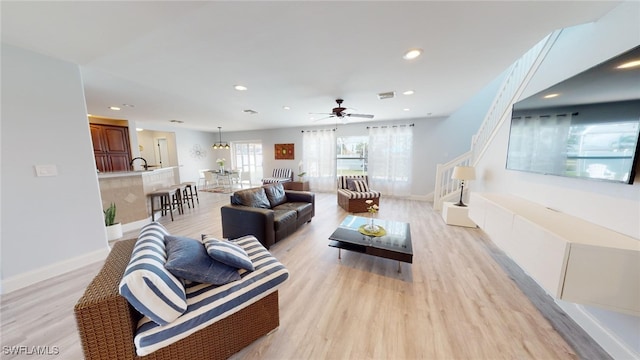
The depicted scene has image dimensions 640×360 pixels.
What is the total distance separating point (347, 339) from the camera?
1.45 meters

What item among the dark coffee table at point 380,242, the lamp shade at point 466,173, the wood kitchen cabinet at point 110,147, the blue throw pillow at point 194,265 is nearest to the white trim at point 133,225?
the wood kitchen cabinet at point 110,147

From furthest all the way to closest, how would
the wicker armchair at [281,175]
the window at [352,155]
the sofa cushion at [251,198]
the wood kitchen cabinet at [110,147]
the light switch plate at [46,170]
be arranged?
the wicker armchair at [281,175] < the window at [352,155] < the wood kitchen cabinet at [110,147] < the sofa cushion at [251,198] < the light switch plate at [46,170]

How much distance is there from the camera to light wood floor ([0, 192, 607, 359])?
4.49 ft

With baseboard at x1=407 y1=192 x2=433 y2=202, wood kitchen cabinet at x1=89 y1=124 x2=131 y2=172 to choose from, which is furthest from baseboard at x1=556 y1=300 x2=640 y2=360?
wood kitchen cabinet at x1=89 y1=124 x2=131 y2=172

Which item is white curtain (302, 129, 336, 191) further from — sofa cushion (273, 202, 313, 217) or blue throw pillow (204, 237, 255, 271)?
blue throw pillow (204, 237, 255, 271)

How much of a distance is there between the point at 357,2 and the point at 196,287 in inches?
84.8

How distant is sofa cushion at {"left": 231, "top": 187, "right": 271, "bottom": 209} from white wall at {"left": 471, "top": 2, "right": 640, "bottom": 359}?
3488mm

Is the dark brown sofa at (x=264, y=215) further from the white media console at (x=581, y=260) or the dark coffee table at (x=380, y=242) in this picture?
the white media console at (x=581, y=260)

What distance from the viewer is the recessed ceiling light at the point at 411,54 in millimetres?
1906

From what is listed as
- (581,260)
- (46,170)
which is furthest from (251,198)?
(581,260)

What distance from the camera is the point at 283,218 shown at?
2.94 metres

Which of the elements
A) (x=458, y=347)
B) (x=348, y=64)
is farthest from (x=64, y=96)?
(x=458, y=347)

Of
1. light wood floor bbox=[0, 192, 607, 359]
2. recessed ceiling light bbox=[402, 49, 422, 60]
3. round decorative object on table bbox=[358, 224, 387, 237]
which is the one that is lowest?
light wood floor bbox=[0, 192, 607, 359]

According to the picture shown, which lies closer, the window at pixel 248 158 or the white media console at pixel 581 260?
the white media console at pixel 581 260
